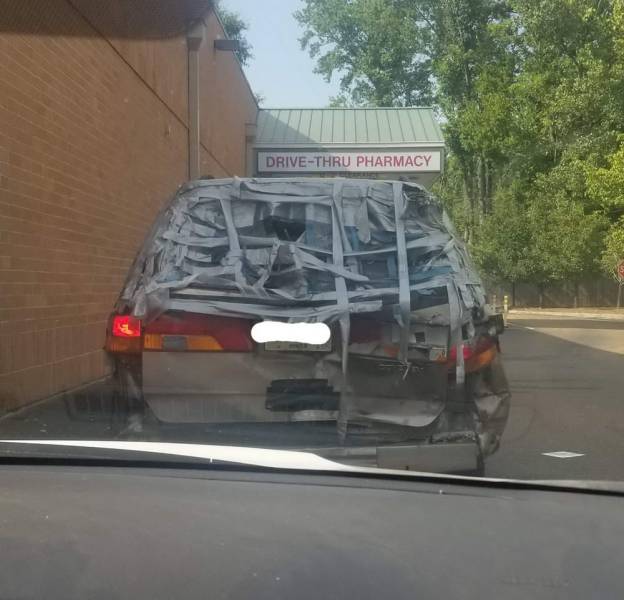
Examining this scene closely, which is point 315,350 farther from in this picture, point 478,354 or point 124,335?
point 124,335

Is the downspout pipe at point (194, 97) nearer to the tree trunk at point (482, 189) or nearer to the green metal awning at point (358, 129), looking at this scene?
the green metal awning at point (358, 129)

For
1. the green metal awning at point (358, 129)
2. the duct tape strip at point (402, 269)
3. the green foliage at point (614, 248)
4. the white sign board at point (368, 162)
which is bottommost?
the duct tape strip at point (402, 269)

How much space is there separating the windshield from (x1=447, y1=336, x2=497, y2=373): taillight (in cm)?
1

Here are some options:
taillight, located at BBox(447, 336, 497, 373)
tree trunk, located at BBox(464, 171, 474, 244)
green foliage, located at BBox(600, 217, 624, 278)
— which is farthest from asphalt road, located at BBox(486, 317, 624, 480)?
tree trunk, located at BBox(464, 171, 474, 244)

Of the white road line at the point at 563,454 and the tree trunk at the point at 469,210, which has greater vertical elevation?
the tree trunk at the point at 469,210

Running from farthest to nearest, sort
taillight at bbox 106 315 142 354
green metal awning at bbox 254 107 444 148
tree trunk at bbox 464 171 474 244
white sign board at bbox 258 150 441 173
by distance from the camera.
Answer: tree trunk at bbox 464 171 474 244
green metal awning at bbox 254 107 444 148
white sign board at bbox 258 150 441 173
taillight at bbox 106 315 142 354

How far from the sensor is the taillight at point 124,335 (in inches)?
175

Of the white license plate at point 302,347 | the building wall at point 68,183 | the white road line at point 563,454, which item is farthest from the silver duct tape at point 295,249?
the building wall at point 68,183

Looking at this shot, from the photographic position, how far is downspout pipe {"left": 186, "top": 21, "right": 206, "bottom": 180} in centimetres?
1487

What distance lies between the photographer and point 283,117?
24.0 meters

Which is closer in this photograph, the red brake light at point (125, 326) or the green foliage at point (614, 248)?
the red brake light at point (125, 326)

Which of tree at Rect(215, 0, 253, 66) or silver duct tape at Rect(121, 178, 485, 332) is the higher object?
tree at Rect(215, 0, 253, 66)

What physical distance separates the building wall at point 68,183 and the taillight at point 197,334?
3158 millimetres

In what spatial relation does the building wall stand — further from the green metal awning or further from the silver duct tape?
the green metal awning
